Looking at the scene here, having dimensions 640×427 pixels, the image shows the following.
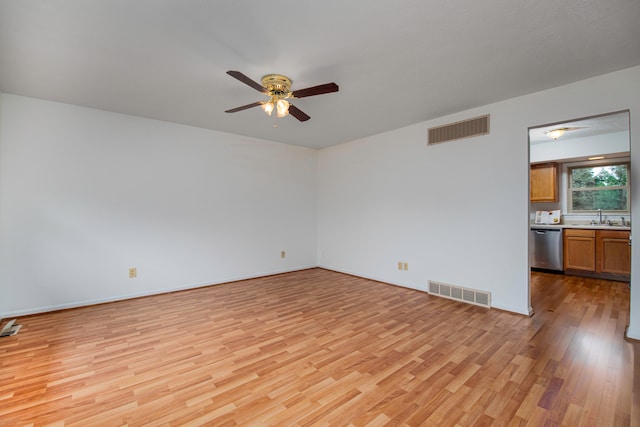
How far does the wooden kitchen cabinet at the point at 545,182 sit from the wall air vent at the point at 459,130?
3.15 meters

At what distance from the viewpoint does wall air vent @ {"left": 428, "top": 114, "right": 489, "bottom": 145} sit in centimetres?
335

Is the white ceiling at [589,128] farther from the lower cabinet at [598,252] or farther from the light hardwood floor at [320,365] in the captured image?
the light hardwood floor at [320,365]

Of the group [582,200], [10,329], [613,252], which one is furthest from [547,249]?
[10,329]

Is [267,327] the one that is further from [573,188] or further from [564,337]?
[573,188]

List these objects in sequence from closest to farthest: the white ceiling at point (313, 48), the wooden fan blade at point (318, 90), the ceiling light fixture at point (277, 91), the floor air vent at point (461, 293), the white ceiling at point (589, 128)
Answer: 1. the white ceiling at point (313, 48)
2. the wooden fan blade at point (318, 90)
3. the ceiling light fixture at point (277, 91)
4. the floor air vent at point (461, 293)
5. the white ceiling at point (589, 128)

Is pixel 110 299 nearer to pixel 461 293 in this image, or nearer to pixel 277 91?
pixel 277 91

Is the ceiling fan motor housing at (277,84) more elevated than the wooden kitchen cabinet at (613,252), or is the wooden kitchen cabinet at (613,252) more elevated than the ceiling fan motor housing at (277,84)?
the ceiling fan motor housing at (277,84)

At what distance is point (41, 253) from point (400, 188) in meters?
4.68

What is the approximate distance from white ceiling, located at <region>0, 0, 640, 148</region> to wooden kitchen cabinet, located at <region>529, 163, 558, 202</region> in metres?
3.33

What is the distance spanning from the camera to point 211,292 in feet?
13.0

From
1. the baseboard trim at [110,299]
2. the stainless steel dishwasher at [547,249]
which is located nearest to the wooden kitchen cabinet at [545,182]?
the stainless steel dishwasher at [547,249]

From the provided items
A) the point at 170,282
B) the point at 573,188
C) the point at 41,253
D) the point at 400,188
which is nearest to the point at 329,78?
the point at 400,188

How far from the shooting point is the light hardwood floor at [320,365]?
5.24ft

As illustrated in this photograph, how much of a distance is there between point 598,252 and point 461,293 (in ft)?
10.2
